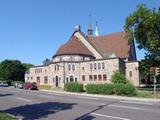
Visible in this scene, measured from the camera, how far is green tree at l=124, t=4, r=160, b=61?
49062 millimetres

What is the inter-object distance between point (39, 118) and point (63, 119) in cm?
138

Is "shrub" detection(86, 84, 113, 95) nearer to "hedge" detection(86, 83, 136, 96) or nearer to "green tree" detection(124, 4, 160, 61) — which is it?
"hedge" detection(86, 83, 136, 96)

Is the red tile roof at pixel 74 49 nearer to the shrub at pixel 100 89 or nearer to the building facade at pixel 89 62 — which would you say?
the building facade at pixel 89 62

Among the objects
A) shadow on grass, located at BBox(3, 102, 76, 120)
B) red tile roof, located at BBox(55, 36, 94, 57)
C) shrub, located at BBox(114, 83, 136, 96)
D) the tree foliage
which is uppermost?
red tile roof, located at BBox(55, 36, 94, 57)

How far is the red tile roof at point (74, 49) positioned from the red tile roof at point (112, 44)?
3.77 metres

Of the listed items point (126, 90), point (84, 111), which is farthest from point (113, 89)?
point (84, 111)

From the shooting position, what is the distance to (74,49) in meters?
84.2

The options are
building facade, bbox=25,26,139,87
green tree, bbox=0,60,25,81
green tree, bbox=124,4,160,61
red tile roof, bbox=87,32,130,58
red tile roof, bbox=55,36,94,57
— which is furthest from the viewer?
green tree, bbox=0,60,25,81

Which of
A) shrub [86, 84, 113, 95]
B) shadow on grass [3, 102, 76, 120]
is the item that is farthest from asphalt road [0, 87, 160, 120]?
shrub [86, 84, 113, 95]

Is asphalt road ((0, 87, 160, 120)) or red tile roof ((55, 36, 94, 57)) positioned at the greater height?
red tile roof ((55, 36, 94, 57))

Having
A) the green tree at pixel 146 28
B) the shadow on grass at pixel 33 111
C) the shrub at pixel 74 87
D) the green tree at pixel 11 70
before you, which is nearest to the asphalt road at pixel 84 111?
the shadow on grass at pixel 33 111

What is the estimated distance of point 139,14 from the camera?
50875 millimetres

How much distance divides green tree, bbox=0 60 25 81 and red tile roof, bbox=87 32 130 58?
27.0 meters

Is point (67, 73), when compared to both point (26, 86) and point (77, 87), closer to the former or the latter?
point (26, 86)
